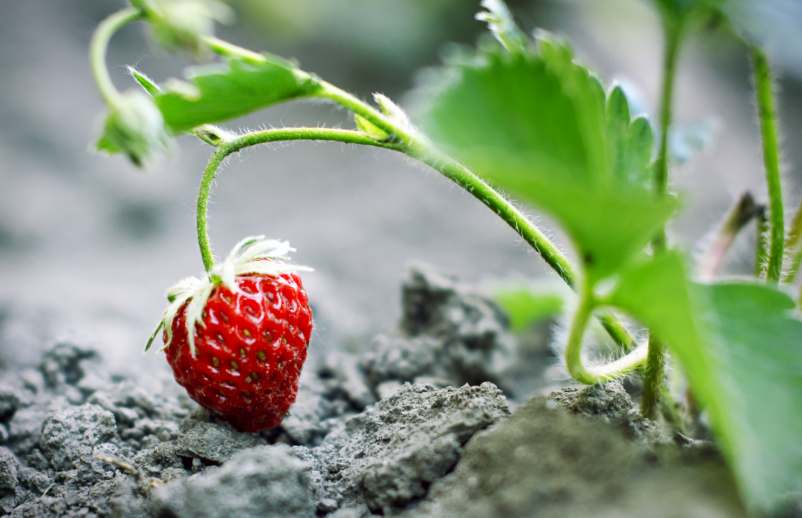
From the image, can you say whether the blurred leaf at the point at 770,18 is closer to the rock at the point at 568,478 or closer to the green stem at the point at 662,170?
the green stem at the point at 662,170

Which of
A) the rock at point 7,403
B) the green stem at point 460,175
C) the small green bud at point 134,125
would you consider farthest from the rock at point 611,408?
the rock at point 7,403

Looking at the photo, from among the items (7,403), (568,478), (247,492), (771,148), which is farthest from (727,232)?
(7,403)

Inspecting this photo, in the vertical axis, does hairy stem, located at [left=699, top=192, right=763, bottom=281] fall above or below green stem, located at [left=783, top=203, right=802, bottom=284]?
above

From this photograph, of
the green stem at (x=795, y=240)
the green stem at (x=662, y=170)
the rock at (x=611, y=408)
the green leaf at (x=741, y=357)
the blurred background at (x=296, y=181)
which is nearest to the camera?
the green leaf at (x=741, y=357)

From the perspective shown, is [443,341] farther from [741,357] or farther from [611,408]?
[741,357]

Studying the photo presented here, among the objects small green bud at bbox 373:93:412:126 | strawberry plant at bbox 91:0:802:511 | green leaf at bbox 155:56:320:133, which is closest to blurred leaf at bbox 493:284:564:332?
strawberry plant at bbox 91:0:802:511

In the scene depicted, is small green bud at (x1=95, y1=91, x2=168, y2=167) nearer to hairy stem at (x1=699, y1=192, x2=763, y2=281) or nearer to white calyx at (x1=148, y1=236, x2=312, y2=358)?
white calyx at (x1=148, y1=236, x2=312, y2=358)
